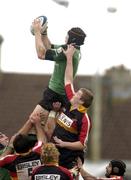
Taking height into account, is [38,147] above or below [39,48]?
below

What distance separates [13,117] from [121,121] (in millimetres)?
4556

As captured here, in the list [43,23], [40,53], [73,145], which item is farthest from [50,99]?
[43,23]

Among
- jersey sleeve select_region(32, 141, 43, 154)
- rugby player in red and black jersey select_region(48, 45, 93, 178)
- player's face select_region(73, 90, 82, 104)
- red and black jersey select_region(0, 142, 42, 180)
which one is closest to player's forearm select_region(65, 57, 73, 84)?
rugby player in red and black jersey select_region(48, 45, 93, 178)

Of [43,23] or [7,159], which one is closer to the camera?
[7,159]

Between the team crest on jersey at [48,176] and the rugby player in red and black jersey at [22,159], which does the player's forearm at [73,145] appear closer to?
the rugby player in red and black jersey at [22,159]

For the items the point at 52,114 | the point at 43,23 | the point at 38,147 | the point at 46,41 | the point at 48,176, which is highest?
the point at 43,23

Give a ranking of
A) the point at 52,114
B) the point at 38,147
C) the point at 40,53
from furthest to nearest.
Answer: the point at 52,114
the point at 40,53
the point at 38,147

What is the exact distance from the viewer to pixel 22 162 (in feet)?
44.3

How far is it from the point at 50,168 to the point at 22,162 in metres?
0.82

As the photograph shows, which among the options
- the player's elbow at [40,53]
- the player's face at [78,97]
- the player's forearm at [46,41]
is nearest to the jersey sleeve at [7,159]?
the player's face at [78,97]

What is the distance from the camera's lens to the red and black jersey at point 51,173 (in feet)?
41.8

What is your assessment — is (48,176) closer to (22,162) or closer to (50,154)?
(50,154)

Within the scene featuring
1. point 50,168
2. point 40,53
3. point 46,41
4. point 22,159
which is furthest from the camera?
point 46,41

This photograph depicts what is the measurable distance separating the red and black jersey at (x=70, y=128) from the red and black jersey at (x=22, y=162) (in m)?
0.58
